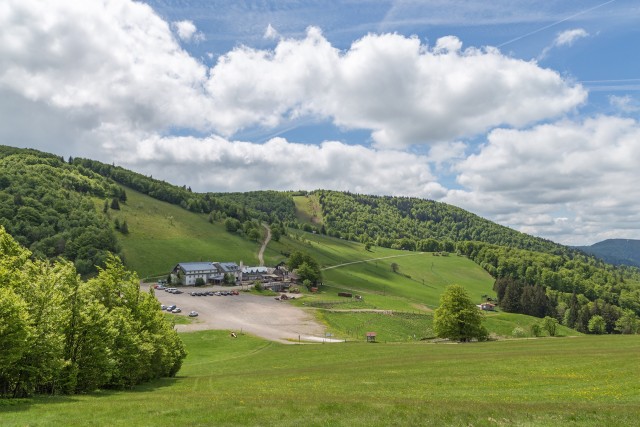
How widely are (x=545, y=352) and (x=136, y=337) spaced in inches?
1800

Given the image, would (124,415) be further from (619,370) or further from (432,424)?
(619,370)

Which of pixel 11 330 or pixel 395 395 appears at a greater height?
pixel 11 330

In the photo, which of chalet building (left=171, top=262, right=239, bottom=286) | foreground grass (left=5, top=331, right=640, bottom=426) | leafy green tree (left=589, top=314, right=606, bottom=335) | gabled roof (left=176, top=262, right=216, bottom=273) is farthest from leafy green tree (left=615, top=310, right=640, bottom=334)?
gabled roof (left=176, top=262, right=216, bottom=273)

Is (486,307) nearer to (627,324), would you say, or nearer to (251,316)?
(627,324)

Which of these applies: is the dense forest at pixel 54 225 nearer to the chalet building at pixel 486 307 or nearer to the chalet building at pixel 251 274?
the chalet building at pixel 251 274

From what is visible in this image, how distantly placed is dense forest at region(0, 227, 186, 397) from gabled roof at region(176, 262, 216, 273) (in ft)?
435

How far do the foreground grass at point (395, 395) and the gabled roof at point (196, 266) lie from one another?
395 ft

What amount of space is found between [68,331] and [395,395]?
24956 millimetres

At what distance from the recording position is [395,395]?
2858cm

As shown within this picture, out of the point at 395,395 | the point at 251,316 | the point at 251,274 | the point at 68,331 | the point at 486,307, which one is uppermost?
the point at 251,274

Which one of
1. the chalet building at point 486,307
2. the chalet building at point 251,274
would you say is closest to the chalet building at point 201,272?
the chalet building at point 251,274

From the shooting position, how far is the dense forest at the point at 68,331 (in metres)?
25.4

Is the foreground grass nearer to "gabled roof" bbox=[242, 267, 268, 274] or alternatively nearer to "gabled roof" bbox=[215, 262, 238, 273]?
"gabled roof" bbox=[215, 262, 238, 273]

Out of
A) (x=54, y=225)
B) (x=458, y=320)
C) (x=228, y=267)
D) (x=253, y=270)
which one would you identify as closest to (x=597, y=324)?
(x=458, y=320)
